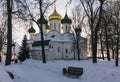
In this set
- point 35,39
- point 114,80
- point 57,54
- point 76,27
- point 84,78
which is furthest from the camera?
point 35,39

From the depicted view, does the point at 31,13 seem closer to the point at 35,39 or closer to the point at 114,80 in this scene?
the point at 114,80

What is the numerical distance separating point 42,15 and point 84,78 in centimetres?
1709

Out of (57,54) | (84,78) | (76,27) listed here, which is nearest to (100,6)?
(84,78)

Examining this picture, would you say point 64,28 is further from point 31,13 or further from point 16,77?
point 16,77

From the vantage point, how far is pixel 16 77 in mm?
14828

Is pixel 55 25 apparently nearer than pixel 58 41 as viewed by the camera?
No

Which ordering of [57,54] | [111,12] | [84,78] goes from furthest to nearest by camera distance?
[57,54] < [111,12] < [84,78]

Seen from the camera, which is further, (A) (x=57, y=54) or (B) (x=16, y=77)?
(A) (x=57, y=54)

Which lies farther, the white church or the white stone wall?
the white stone wall

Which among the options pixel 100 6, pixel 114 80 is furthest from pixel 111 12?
pixel 114 80

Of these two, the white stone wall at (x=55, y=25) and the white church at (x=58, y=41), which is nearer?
the white church at (x=58, y=41)

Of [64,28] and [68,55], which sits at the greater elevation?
[64,28]

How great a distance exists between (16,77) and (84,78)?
485cm

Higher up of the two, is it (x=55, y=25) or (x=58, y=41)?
(x=55, y=25)
